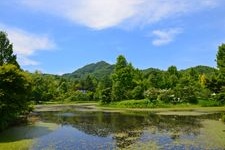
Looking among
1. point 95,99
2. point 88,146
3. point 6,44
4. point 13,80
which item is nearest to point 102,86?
point 95,99

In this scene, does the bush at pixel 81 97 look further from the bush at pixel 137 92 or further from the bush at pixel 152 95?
the bush at pixel 152 95

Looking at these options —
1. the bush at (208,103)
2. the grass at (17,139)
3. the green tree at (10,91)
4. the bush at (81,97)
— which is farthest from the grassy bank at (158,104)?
the bush at (81,97)

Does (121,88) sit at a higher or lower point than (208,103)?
higher

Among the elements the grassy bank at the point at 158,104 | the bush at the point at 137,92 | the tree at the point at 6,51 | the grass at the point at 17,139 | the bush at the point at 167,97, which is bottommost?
the grass at the point at 17,139

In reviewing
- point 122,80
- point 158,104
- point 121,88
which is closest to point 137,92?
point 121,88

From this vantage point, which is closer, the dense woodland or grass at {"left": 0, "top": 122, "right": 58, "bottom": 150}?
grass at {"left": 0, "top": 122, "right": 58, "bottom": 150}

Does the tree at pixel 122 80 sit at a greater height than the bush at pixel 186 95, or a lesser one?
greater

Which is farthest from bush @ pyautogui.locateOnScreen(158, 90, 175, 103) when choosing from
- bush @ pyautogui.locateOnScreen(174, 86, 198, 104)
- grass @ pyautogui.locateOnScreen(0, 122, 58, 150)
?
grass @ pyautogui.locateOnScreen(0, 122, 58, 150)

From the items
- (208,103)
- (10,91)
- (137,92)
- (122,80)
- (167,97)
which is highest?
(122,80)

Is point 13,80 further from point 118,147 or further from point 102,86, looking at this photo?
point 102,86

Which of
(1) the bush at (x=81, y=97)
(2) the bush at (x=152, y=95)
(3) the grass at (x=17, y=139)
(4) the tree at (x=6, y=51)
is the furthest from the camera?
(1) the bush at (x=81, y=97)

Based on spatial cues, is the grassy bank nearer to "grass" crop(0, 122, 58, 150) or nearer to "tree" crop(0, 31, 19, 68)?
"tree" crop(0, 31, 19, 68)

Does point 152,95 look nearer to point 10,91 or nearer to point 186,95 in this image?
point 186,95

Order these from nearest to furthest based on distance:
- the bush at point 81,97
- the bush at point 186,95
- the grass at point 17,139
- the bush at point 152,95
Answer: the grass at point 17,139, the bush at point 186,95, the bush at point 152,95, the bush at point 81,97
